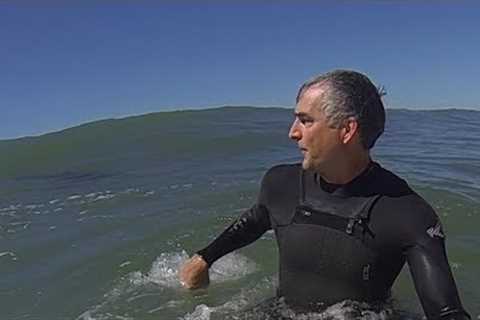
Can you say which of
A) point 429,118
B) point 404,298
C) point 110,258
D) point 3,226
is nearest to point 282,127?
point 429,118

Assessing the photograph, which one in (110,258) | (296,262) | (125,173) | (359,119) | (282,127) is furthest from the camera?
(282,127)

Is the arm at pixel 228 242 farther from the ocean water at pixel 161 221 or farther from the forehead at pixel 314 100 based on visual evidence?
the forehead at pixel 314 100

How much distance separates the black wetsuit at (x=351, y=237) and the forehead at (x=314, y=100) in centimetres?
44

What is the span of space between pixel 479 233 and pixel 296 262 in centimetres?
463

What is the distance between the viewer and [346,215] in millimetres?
3463

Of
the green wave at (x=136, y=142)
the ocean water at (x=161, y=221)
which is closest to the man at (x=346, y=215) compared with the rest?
the ocean water at (x=161, y=221)

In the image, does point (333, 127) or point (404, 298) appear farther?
point (404, 298)

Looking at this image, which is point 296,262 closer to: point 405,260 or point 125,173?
point 405,260

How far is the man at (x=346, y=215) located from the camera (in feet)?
10.3

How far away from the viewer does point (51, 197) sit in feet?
40.1

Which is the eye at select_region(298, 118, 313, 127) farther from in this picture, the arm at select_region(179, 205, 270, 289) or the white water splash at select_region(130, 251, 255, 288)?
the white water splash at select_region(130, 251, 255, 288)

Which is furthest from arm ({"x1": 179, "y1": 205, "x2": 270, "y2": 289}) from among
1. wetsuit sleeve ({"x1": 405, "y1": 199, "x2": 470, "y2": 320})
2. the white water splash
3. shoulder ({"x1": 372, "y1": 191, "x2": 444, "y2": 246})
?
the white water splash

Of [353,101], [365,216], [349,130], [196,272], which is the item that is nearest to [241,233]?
[196,272]

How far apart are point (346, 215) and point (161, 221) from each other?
5.78 meters
